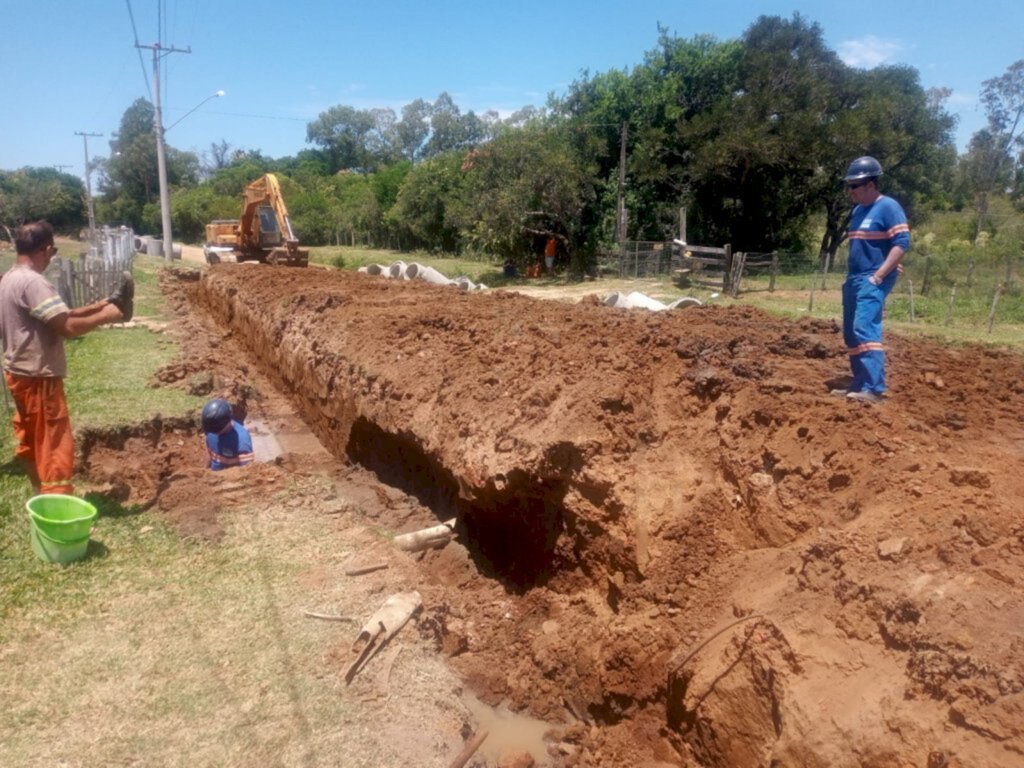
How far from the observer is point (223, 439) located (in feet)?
24.4

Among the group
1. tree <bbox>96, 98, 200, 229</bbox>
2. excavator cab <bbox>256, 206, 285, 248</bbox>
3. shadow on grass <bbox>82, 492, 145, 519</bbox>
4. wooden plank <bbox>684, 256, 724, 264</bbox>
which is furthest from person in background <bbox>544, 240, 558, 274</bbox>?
tree <bbox>96, 98, 200, 229</bbox>

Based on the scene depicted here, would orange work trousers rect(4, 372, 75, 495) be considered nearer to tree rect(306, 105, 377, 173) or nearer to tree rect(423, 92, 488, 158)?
tree rect(423, 92, 488, 158)

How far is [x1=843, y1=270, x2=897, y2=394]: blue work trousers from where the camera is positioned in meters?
5.10

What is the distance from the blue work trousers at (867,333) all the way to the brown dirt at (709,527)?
0.31 metres

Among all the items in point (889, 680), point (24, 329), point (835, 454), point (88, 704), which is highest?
point (24, 329)

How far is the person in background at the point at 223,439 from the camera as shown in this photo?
23.6 ft

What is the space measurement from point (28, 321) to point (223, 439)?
2.37 meters

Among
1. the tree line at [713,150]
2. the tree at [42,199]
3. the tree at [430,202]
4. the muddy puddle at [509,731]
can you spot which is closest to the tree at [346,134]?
the tree at [42,199]

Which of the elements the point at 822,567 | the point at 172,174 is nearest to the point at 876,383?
the point at 822,567

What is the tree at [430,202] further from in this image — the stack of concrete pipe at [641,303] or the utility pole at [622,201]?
the stack of concrete pipe at [641,303]

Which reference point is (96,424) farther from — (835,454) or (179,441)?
(835,454)

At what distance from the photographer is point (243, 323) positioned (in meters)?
14.1

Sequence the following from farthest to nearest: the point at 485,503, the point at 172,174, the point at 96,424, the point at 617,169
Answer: the point at 172,174, the point at 617,169, the point at 96,424, the point at 485,503

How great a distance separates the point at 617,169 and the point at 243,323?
16632mm
